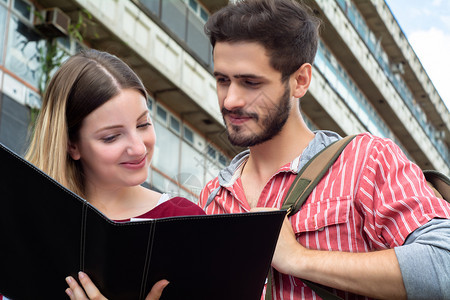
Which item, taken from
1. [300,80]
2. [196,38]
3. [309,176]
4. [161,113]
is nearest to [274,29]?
[300,80]

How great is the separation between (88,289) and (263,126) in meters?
1.13

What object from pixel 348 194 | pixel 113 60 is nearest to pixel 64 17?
pixel 113 60

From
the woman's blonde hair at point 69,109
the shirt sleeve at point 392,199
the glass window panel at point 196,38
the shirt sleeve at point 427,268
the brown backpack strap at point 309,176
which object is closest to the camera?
the shirt sleeve at point 427,268

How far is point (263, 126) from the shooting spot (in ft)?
10.2

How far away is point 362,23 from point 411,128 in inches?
213

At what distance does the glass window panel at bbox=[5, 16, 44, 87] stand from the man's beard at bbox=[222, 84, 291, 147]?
26.4 ft

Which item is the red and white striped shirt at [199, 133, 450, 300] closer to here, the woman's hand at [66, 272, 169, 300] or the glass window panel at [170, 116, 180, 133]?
the woman's hand at [66, 272, 169, 300]

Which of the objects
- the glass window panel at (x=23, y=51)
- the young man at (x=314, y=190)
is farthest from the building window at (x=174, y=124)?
the young man at (x=314, y=190)

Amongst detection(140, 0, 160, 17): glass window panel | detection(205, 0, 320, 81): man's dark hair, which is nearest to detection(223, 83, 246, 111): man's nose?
detection(205, 0, 320, 81): man's dark hair

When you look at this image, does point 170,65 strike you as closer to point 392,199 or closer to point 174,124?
point 174,124

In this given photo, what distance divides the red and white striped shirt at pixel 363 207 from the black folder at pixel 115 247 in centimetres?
43

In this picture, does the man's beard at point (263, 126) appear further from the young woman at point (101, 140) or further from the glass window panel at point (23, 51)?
the glass window panel at point (23, 51)

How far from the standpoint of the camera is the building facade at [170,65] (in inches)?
411

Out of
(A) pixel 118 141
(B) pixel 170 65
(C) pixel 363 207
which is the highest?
(B) pixel 170 65
